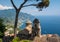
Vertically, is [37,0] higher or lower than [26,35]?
higher

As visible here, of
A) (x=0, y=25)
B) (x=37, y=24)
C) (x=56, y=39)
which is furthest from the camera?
(x=0, y=25)

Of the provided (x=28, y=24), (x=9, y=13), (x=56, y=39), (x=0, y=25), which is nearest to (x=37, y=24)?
(x=28, y=24)

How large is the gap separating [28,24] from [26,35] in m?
2.13

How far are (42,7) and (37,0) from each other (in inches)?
41.6

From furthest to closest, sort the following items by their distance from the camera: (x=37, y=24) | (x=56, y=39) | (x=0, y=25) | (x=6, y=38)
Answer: (x=0, y=25) → (x=6, y=38) → (x=37, y=24) → (x=56, y=39)

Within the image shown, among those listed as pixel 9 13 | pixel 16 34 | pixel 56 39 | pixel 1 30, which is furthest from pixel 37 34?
pixel 9 13

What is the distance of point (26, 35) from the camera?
26.7 metres

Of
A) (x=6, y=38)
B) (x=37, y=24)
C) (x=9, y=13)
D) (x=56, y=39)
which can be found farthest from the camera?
(x=9, y=13)

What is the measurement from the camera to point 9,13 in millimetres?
126625

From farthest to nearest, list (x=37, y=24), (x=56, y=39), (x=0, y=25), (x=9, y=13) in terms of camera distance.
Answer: (x=9, y=13) < (x=0, y=25) < (x=37, y=24) < (x=56, y=39)

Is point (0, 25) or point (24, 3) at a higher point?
point (24, 3)

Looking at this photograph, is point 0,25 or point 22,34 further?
point 0,25

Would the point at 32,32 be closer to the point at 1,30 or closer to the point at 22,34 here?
the point at 22,34

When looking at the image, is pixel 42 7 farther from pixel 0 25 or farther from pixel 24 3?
pixel 0 25
